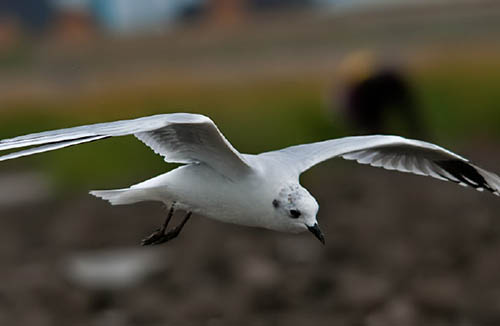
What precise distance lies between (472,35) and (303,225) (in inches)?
915

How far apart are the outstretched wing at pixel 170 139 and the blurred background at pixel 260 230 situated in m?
2.20

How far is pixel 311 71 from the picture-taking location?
22.8 m

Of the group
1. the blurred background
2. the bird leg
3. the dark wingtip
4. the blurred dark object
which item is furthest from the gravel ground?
the bird leg

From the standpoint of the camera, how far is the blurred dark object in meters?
14.8

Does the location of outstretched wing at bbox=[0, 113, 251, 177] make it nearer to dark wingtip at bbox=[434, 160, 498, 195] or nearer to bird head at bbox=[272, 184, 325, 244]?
bird head at bbox=[272, 184, 325, 244]

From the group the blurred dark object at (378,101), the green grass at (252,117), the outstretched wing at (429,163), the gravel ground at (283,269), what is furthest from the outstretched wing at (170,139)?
the blurred dark object at (378,101)

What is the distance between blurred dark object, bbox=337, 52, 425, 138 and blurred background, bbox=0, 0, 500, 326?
28mm

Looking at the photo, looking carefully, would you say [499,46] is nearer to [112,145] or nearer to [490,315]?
[112,145]

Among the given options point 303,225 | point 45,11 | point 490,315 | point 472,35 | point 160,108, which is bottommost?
point 45,11

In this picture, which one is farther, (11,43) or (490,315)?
(11,43)

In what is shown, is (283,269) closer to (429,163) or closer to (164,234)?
(429,163)

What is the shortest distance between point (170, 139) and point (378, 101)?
11276 millimetres

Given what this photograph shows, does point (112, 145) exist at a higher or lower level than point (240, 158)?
lower

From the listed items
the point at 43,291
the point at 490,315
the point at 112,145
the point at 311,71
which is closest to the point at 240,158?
the point at 490,315
